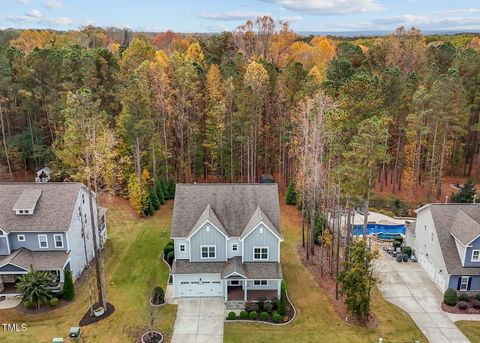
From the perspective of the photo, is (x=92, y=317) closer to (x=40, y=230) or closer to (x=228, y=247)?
(x=40, y=230)

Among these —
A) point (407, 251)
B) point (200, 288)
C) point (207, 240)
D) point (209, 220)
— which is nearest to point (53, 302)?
point (200, 288)

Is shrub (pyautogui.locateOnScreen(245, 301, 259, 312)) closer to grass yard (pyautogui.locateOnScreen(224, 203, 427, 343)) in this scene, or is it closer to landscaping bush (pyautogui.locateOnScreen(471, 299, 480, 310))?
grass yard (pyautogui.locateOnScreen(224, 203, 427, 343))

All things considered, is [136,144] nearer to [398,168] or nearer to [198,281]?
[198,281]

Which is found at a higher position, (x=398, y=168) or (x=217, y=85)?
(x=217, y=85)

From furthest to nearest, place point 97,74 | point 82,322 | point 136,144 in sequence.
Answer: point 97,74 → point 136,144 → point 82,322

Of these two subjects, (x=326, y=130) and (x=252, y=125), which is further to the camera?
(x=252, y=125)

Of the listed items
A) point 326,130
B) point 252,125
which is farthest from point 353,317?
point 252,125

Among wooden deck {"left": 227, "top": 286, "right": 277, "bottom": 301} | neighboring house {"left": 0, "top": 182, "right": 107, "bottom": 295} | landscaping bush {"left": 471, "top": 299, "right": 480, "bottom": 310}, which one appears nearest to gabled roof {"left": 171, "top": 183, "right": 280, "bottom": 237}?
wooden deck {"left": 227, "top": 286, "right": 277, "bottom": 301}
